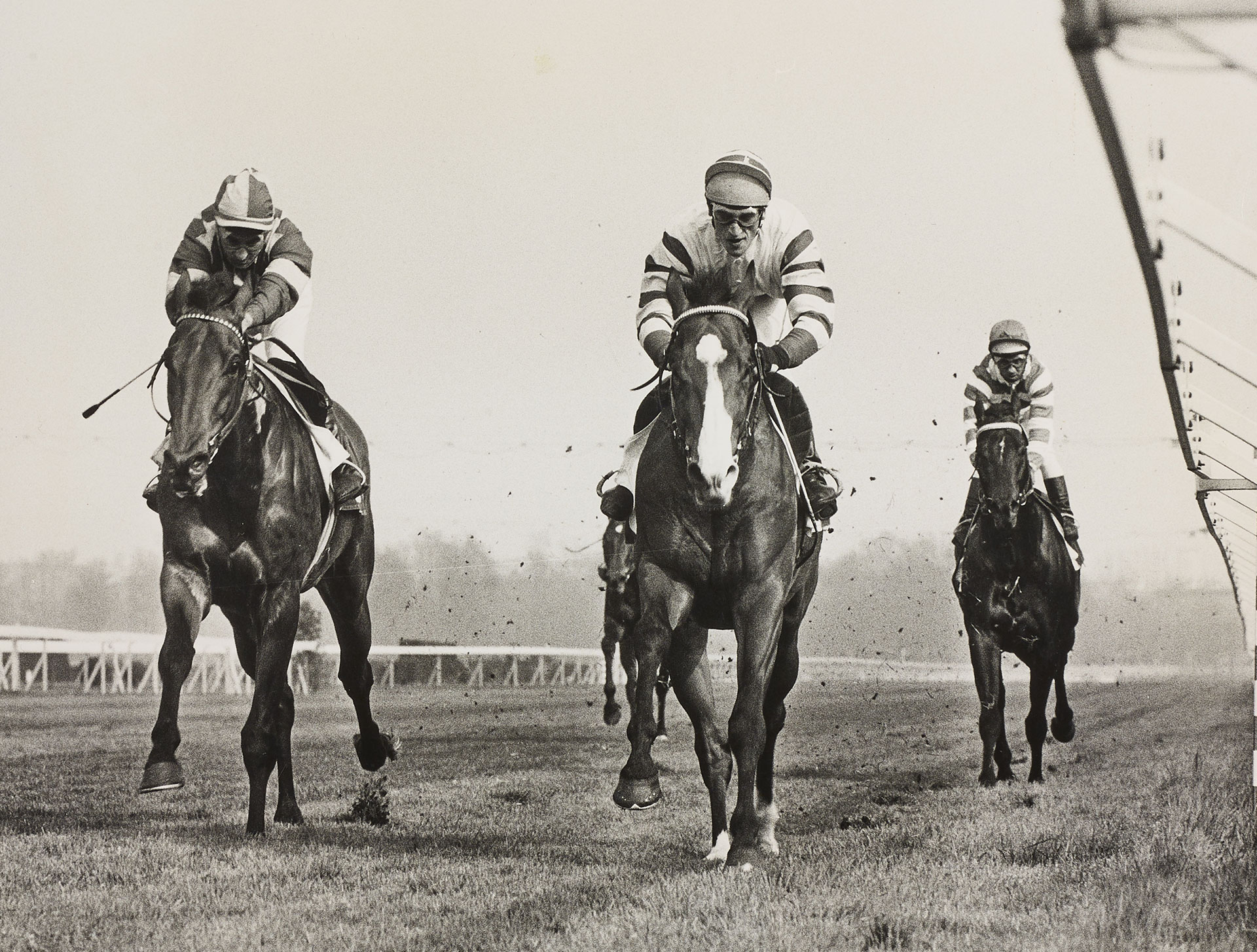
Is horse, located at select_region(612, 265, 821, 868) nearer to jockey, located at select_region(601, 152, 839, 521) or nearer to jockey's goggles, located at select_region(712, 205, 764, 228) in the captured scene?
jockey, located at select_region(601, 152, 839, 521)

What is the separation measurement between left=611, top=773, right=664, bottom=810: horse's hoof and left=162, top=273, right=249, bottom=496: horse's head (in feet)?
7.45

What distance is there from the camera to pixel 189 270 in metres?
7.42

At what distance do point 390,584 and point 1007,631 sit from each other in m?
3.96

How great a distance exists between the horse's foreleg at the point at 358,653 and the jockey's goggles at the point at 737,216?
3.13 metres

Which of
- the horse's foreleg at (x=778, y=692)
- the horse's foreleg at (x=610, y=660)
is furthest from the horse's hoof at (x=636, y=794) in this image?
the horse's foreleg at (x=610, y=660)

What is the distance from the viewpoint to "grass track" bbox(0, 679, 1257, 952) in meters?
5.18

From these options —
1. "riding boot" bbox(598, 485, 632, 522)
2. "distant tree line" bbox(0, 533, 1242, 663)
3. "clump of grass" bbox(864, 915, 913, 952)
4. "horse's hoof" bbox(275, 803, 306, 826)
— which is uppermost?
"riding boot" bbox(598, 485, 632, 522)

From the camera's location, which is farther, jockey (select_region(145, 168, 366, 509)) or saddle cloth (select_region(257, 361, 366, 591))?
saddle cloth (select_region(257, 361, 366, 591))

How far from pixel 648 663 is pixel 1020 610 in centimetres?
415

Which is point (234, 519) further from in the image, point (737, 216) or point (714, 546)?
point (737, 216)

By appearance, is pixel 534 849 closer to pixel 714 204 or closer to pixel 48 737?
pixel 714 204

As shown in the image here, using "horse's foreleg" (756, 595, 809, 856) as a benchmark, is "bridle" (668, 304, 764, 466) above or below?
above

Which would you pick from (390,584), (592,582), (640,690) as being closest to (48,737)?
(390,584)

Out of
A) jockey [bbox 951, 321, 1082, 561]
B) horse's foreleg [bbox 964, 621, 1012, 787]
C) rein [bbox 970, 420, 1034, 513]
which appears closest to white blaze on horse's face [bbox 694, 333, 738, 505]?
rein [bbox 970, 420, 1034, 513]
